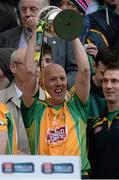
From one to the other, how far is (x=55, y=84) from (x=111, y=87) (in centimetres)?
49

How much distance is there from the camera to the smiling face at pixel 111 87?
246 inches

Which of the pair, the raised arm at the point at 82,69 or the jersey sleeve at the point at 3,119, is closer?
the jersey sleeve at the point at 3,119

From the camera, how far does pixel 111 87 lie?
6234mm

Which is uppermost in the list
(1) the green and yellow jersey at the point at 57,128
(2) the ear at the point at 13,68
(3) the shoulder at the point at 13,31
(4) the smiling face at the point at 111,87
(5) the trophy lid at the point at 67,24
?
(5) the trophy lid at the point at 67,24

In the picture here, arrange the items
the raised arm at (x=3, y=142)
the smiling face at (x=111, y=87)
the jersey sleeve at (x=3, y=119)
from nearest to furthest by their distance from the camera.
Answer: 1. the raised arm at (x=3, y=142)
2. the jersey sleeve at (x=3, y=119)
3. the smiling face at (x=111, y=87)

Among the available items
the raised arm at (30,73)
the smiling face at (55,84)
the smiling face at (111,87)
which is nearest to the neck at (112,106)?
the smiling face at (111,87)

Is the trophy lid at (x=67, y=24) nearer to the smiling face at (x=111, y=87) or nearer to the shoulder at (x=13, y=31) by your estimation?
the smiling face at (x=111, y=87)

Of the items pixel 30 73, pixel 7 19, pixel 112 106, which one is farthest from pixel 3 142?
pixel 7 19

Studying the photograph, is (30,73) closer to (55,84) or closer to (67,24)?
(55,84)

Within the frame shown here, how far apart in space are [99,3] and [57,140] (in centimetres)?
261

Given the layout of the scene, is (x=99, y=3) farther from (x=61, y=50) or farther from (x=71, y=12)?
(x=71, y=12)

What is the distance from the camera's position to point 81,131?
242 inches

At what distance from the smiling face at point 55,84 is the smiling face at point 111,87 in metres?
0.36

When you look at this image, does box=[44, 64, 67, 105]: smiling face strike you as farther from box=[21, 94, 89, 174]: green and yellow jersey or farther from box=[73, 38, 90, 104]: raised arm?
box=[73, 38, 90, 104]: raised arm
